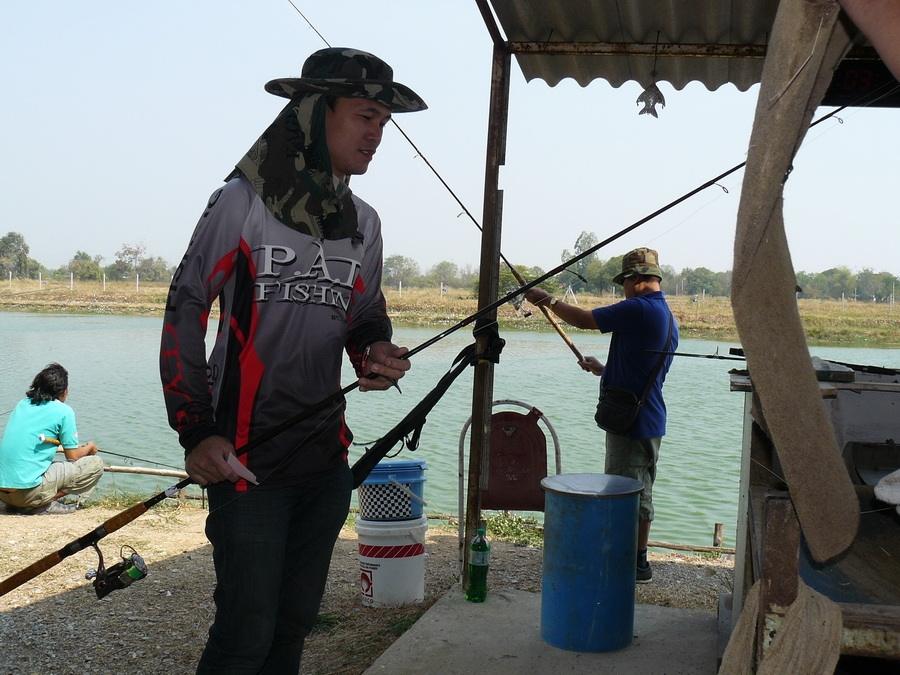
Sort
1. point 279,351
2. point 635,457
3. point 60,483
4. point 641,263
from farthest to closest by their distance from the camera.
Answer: point 60,483 → point 641,263 → point 635,457 → point 279,351

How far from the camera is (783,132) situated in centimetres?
156

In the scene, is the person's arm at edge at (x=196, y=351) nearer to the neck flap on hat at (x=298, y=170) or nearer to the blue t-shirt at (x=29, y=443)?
the neck flap on hat at (x=298, y=170)

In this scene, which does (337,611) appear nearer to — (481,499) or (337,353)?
(481,499)

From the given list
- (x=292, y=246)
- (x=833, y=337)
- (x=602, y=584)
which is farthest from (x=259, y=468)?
(x=833, y=337)

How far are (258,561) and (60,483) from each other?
6028 millimetres

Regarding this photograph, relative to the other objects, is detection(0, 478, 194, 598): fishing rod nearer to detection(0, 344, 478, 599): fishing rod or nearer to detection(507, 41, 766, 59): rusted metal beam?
detection(0, 344, 478, 599): fishing rod

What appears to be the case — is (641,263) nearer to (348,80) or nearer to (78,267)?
(348,80)

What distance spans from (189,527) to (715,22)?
5248mm

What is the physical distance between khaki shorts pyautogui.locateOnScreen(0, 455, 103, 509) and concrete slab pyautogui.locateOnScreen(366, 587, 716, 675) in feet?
14.7

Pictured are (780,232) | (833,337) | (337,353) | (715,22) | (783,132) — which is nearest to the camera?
(783,132)

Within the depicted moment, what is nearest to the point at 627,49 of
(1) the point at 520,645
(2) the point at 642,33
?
(2) the point at 642,33

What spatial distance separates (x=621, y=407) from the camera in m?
5.29

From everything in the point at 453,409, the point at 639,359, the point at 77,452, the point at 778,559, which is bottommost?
the point at 453,409

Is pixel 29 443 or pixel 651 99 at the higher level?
pixel 651 99
